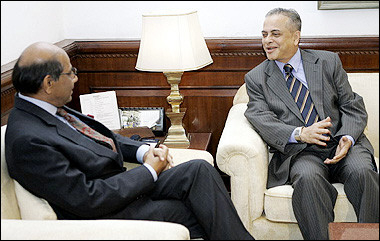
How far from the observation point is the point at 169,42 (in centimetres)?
322

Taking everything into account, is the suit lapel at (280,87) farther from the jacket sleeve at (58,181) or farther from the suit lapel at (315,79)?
the jacket sleeve at (58,181)

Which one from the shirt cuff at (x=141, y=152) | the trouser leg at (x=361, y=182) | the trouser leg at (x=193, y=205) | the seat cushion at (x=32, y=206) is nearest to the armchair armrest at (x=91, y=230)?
the seat cushion at (x=32, y=206)

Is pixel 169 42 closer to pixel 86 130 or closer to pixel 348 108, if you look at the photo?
pixel 86 130

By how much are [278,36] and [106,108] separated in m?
1.14

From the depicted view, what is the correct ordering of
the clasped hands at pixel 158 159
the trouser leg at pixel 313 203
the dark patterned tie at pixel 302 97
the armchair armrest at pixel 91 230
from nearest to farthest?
the armchair armrest at pixel 91 230, the clasped hands at pixel 158 159, the trouser leg at pixel 313 203, the dark patterned tie at pixel 302 97

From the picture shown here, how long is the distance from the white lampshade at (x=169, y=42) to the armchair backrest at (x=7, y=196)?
3.80 ft

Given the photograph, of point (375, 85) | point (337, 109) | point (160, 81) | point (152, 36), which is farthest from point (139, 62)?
point (375, 85)

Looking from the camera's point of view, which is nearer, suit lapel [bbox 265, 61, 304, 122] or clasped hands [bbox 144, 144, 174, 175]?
clasped hands [bbox 144, 144, 174, 175]

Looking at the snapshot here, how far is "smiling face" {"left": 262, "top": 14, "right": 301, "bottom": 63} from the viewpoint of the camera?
3131 mm

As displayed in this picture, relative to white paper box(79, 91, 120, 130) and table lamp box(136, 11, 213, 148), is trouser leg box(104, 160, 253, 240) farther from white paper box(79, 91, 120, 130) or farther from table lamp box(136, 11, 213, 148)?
white paper box(79, 91, 120, 130)

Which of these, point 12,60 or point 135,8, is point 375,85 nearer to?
point 135,8

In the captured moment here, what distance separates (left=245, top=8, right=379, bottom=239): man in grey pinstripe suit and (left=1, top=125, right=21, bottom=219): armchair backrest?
126 cm

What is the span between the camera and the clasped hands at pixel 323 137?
2.92 metres

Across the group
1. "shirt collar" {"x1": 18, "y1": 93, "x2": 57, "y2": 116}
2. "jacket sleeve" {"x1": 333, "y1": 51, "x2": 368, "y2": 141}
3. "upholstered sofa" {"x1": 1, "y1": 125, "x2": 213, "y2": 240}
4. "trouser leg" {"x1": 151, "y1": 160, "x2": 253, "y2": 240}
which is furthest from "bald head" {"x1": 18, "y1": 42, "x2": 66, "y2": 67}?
"jacket sleeve" {"x1": 333, "y1": 51, "x2": 368, "y2": 141}
